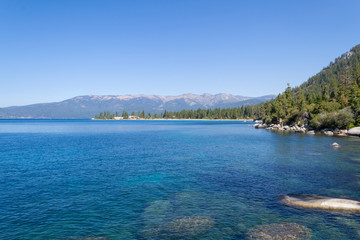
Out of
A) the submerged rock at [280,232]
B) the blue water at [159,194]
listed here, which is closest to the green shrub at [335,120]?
the blue water at [159,194]

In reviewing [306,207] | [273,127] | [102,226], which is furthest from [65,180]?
[273,127]

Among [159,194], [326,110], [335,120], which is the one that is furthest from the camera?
[326,110]

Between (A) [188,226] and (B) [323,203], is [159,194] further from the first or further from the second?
(B) [323,203]

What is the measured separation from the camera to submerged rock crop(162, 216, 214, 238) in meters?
18.2

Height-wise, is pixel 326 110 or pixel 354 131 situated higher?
pixel 326 110

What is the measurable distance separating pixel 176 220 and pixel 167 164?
24308mm

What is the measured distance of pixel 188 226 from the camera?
19.4m

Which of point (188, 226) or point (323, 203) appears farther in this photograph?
point (323, 203)

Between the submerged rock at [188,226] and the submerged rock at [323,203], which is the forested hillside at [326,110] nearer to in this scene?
the submerged rock at [323,203]

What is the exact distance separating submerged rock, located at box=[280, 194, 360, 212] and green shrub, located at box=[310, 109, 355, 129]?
97761 millimetres

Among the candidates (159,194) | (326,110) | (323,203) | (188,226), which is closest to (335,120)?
(326,110)

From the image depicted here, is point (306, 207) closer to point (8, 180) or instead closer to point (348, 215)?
point (348, 215)

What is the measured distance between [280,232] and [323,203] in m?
8.30

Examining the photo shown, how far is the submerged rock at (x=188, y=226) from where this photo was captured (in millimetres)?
18156
